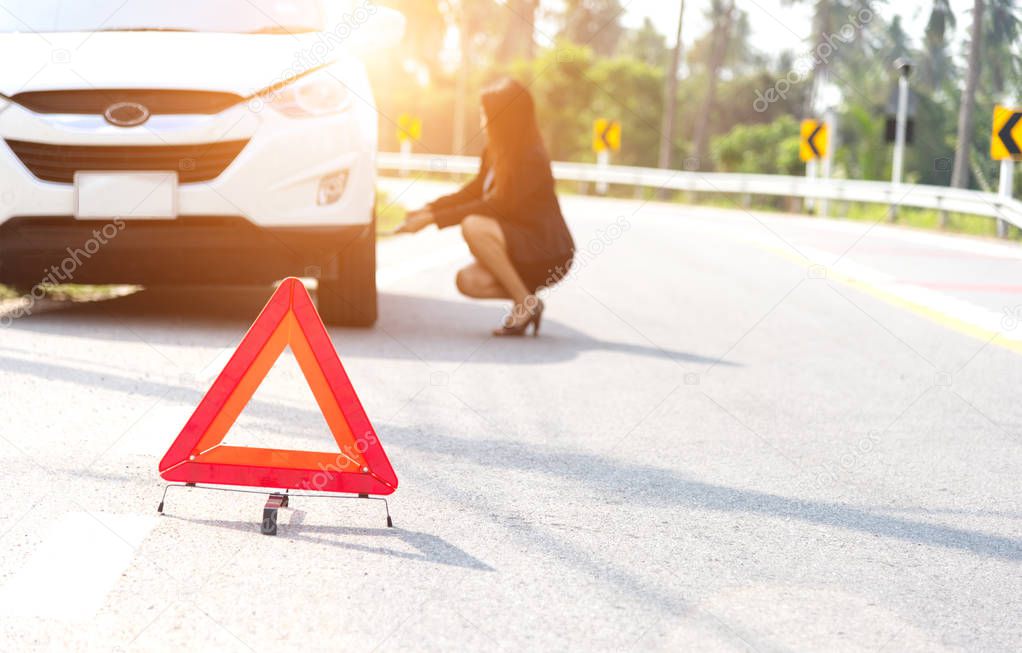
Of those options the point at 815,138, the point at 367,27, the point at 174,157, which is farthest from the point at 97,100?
the point at 815,138

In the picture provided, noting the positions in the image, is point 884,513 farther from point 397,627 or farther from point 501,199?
point 501,199

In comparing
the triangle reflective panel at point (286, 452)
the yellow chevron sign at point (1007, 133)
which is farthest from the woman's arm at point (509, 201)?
the yellow chevron sign at point (1007, 133)

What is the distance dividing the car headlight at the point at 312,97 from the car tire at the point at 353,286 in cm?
73

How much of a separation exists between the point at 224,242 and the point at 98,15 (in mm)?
1541

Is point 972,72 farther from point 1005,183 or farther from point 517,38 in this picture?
point 517,38

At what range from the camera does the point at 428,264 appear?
13.9 m

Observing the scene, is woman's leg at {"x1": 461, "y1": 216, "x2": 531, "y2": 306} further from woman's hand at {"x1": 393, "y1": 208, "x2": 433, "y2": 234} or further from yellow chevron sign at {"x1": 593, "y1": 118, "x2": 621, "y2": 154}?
yellow chevron sign at {"x1": 593, "y1": 118, "x2": 621, "y2": 154}

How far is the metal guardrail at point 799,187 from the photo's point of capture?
66.4 feet

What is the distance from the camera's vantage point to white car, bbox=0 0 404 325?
7.51 metres

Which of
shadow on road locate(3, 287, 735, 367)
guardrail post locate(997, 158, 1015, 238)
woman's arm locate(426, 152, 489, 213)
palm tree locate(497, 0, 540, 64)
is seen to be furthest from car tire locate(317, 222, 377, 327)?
palm tree locate(497, 0, 540, 64)

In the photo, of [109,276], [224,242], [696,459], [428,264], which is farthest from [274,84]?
[428,264]

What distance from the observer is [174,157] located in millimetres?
7562

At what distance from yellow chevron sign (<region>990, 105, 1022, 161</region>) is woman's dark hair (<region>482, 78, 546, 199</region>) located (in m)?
11.7

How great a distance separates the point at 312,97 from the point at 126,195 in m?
1.04
